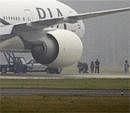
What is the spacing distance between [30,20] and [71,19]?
17.7 feet

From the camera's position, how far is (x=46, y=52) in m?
44.3

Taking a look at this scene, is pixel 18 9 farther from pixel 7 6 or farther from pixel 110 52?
pixel 110 52

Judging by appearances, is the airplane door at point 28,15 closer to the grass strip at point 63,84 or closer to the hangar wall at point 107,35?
the grass strip at point 63,84

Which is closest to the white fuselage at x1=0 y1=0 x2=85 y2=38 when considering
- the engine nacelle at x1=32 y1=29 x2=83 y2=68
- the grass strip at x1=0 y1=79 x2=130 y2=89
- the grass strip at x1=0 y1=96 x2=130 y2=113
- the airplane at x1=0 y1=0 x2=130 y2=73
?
the airplane at x1=0 y1=0 x2=130 y2=73

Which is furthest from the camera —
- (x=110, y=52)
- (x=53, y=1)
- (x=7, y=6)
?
(x=110, y=52)

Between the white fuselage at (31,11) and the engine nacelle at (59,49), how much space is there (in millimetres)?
3933

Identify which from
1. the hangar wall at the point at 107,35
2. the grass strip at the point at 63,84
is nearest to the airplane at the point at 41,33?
the grass strip at the point at 63,84

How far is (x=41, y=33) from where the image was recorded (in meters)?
45.9

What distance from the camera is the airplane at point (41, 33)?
44.3 m

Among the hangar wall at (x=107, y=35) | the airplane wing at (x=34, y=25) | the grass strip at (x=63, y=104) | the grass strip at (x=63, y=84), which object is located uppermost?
the airplane wing at (x=34, y=25)

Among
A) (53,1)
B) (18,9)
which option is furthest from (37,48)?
(53,1)

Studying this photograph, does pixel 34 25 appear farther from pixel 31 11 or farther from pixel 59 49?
pixel 31 11

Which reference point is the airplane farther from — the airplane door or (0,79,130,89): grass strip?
(0,79,130,89): grass strip

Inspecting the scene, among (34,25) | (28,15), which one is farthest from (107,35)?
(34,25)
